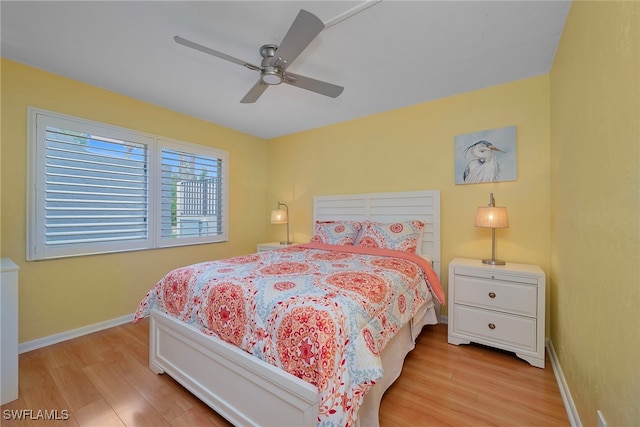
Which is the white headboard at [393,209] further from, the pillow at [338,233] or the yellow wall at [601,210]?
the yellow wall at [601,210]

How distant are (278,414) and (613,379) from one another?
1369 mm

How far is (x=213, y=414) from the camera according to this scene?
1.52 m

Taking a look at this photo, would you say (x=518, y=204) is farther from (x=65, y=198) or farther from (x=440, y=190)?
(x=65, y=198)

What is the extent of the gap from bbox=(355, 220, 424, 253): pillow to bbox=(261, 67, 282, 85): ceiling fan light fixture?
5.77ft

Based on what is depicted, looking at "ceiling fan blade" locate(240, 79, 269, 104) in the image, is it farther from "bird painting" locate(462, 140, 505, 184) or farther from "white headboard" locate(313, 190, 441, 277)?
"bird painting" locate(462, 140, 505, 184)

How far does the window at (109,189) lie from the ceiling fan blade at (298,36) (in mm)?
2090

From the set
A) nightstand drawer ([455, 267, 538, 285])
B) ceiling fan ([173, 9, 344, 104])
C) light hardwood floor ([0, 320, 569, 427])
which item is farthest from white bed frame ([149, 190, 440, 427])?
ceiling fan ([173, 9, 344, 104])

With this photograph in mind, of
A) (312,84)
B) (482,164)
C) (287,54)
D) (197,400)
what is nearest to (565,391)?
(482,164)

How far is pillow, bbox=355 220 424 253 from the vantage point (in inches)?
104

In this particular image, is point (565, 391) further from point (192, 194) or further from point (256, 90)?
point (192, 194)

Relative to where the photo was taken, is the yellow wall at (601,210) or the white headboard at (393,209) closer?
the yellow wall at (601,210)

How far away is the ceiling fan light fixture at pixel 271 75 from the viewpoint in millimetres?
1766

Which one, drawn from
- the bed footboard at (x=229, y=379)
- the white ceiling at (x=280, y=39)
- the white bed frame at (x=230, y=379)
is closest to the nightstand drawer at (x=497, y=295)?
the white bed frame at (x=230, y=379)

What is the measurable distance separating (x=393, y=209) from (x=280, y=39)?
2085 millimetres
